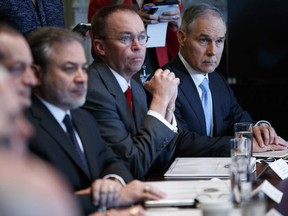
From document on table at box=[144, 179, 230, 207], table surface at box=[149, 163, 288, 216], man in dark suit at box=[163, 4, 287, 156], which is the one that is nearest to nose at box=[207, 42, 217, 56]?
man in dark suit at box=[163, 4, 287, 156]

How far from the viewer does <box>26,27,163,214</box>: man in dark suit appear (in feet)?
5.46

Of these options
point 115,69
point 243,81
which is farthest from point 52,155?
point 243,81

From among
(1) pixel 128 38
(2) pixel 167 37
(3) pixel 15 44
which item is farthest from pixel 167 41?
(3) pixel 15 44

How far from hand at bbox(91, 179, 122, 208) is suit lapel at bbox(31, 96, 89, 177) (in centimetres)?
10

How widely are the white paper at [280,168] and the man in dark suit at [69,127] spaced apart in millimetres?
610

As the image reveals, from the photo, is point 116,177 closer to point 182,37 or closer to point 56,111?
point 56,111

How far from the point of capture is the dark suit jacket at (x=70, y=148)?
1.65m

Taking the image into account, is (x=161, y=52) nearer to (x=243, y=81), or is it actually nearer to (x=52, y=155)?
(x=243, y=81)

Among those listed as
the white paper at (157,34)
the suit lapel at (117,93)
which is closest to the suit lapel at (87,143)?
the suit lapel at (117,93)

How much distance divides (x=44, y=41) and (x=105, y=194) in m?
0.52

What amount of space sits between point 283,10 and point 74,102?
3.88 meters

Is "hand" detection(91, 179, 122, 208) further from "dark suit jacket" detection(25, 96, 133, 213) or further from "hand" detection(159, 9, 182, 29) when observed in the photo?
"hand" detection(159, 9, 182, 29)

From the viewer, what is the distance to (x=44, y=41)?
1777 mm

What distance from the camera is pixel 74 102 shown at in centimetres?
175
